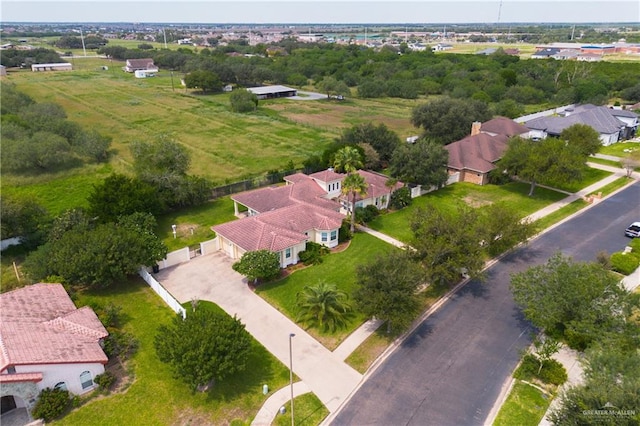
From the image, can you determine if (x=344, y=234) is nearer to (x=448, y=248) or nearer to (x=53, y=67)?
(x=448, y=248)

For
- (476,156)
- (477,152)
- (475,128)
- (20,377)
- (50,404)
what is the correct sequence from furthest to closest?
(475,128) → (477,152) → (476,156) → (50,404) → (20,377)

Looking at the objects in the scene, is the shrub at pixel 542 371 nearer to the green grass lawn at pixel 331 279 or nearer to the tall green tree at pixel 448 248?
the tall green tree at pixel 448 248

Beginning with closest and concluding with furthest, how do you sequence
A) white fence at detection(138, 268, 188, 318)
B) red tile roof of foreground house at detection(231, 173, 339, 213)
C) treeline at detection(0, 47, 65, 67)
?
white fence at detection(138, 268, 188, 318) → red tile roof of foreground house at detection(231, 173, 339, 213) → treeline at detection(0, 47, 65, 67)

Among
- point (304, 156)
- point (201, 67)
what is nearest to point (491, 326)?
point (304, 156)

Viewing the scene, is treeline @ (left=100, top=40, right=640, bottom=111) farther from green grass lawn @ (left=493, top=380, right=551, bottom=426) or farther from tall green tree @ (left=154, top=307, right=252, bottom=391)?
tall green tree @ (left=154, top=307, right=252, bottom=391)

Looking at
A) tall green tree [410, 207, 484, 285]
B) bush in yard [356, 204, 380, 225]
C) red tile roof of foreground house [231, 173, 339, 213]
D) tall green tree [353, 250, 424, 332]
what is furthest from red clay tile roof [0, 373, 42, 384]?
bush in yard [356, 204, 380, 225]

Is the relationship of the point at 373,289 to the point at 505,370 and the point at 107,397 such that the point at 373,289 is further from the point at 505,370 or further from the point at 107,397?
the point at 107,397

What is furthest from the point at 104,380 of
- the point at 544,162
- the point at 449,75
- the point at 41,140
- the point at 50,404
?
the point at 449,75
